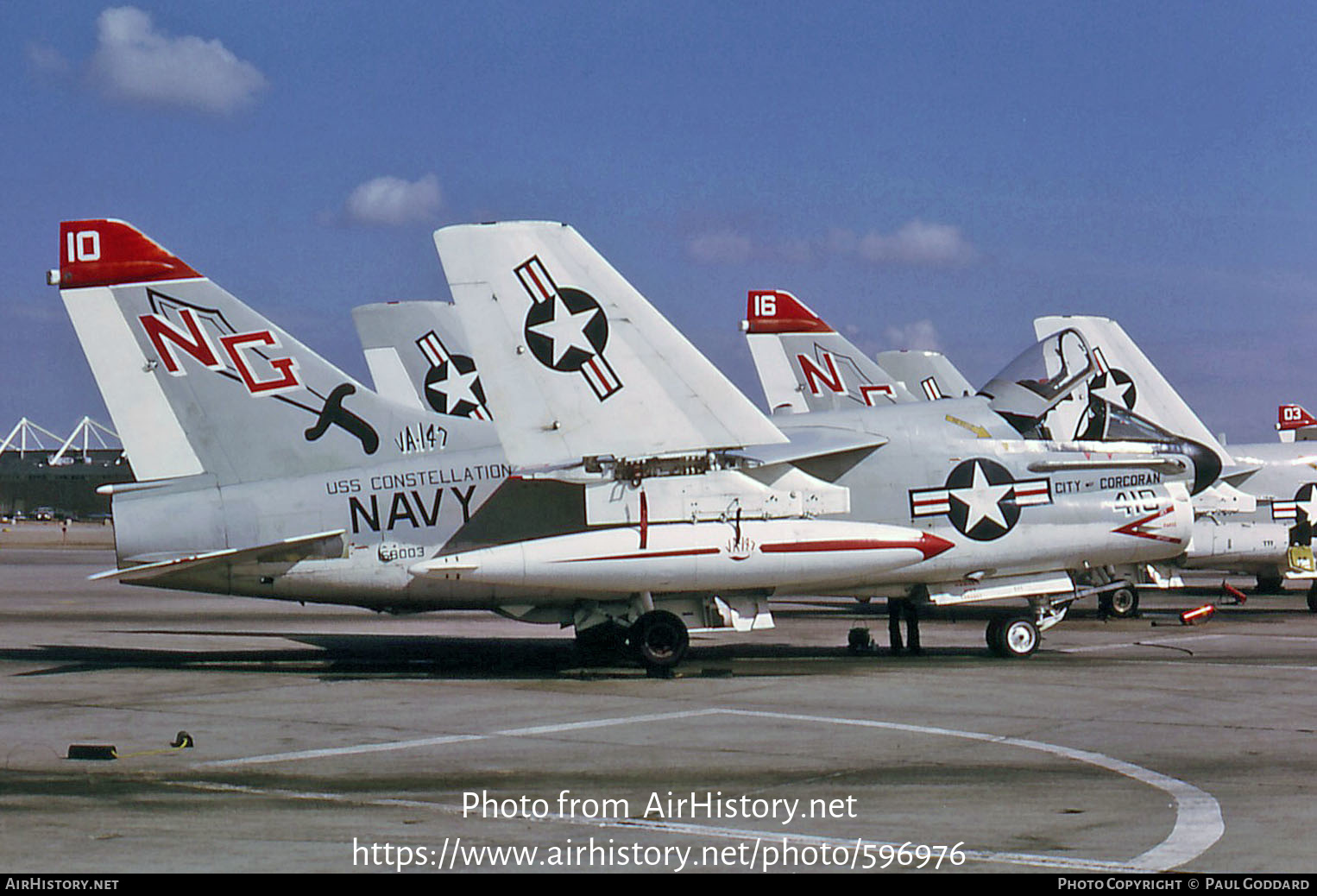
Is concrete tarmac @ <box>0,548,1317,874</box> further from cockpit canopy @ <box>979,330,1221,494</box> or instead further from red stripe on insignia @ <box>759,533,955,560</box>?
cockpit canopy @ <box>979,330,1221,494</box>

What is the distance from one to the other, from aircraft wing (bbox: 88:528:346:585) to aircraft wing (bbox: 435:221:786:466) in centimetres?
252

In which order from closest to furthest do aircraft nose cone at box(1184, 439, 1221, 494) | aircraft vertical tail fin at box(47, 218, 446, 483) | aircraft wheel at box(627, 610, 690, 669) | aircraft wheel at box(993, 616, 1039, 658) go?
aircraft wheel at box(627, 610, 690, 669) → aircraft vertical tail fin at box(47, 218, 446, 483) → aircraft wheel at box(993, 616, 1039, 658) → aircraft nose cone at box(1184, 439, 1221, 494)

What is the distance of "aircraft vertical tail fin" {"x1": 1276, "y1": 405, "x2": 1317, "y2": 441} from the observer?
124ft

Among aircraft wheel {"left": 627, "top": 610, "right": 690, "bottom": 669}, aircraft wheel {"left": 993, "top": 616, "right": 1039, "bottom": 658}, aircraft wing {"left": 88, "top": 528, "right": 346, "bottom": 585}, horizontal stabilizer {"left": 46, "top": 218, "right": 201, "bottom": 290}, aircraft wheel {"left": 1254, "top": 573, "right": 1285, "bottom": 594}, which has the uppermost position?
horizontal stabilizer {"left": 46, "top": 218, "right": 201, "bottom": 290}

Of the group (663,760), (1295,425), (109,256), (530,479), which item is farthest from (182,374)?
(1295,425)

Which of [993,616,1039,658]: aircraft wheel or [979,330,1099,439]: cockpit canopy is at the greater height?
[979,330,1099,439]: cockpit canopy

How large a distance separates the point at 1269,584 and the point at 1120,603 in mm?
8988

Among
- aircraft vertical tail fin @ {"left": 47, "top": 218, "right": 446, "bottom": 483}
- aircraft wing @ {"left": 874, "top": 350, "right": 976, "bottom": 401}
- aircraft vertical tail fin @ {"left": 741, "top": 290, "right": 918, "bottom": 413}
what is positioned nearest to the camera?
aircraft vertical tail fin @ {"left": 47, "top": 218, "right": 446, "bottom": 483}

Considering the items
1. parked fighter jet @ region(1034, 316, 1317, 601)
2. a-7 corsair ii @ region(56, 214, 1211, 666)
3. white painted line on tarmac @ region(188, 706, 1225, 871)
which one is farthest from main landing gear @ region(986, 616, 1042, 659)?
parked fighter jet @ region(1034, 316, 1317, 601)

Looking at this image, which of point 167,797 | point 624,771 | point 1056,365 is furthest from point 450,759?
point 1056,365

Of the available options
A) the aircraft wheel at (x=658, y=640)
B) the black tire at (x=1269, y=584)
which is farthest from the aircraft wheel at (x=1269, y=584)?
the aircraft wheel at (x=658, y=640)

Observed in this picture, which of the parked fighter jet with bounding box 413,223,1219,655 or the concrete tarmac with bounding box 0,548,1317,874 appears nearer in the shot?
the concrete tarmac with bounding box 0,548,1317,874

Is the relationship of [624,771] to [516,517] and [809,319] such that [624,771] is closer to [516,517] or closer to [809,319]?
[516,517]

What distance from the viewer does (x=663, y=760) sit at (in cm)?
1033
